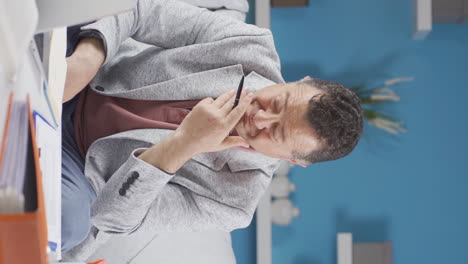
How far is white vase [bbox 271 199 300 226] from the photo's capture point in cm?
239

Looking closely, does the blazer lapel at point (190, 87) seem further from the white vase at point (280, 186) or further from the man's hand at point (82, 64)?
the white vase at point (280, 186)

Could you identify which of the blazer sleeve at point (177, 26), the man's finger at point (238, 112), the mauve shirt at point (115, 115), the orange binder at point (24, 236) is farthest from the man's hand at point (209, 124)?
the orange binder at point (24, 236)

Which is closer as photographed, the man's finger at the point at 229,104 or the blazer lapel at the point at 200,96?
the man's finger at the point at 229,104

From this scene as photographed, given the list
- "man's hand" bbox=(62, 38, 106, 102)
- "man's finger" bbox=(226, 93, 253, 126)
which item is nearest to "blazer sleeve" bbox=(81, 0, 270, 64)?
"man's hand" bbox=(62, 38, 106, 102)

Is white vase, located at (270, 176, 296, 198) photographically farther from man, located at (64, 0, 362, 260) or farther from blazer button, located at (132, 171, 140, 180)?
blazer button, located at (132, 171, 140, 180)

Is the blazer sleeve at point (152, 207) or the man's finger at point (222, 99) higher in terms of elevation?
the man's finger at point (222, 99)

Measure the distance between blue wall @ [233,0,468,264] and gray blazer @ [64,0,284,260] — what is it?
0.93 m

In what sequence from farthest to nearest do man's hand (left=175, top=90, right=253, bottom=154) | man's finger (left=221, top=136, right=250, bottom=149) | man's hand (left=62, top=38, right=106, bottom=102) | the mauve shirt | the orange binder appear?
the mauve shirt
man's finger (left=221, top=136, right=250, bottom=149)
man's hand (left=175, top=90, right=253, bottom=154)
man's hand (left=62, top=38, right=106, bottom=102)
the orange binder

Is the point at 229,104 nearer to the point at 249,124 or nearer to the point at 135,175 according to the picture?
the point at 249,124

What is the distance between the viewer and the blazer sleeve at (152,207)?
1.29 metres

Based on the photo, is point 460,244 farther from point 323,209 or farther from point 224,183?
point 224,183

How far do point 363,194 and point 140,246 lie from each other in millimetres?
1067

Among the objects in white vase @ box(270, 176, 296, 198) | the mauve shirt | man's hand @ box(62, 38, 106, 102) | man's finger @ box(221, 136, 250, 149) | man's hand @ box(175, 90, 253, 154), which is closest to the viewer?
man's hand @ box(62, 38, 106, 102)

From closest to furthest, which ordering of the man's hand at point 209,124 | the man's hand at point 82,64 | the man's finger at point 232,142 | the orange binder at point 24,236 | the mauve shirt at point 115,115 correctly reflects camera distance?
the orange binder at point 24,236
the man's hand at point 82,64
the man's hand at point 209,124
the man's finger at point 232,142
the mauve shirt at point 115,115
